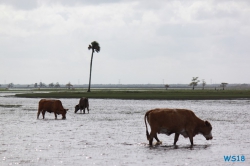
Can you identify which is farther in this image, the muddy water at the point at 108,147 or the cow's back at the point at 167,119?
the cow's back at the point at 167,119

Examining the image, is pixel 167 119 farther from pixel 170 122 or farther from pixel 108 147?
pixel 108 147

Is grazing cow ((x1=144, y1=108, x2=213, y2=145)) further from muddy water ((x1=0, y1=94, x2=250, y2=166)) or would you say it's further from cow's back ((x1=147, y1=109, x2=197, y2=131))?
muddy water ((x1=0, y1=94, x2=250, y2=166))

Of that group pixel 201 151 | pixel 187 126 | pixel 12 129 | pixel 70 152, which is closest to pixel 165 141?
pixel 187 126

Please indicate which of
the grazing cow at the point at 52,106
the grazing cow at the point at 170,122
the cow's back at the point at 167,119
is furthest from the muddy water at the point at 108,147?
the grazing cow at the point at 52,106

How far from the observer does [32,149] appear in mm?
19125

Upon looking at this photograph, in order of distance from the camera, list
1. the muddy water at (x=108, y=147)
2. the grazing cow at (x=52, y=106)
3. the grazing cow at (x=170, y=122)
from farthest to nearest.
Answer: the grazing cow at (x=52, y=106) < the grazing cow at (x=170, y=122) < the muddy water at (x=108, y=147)

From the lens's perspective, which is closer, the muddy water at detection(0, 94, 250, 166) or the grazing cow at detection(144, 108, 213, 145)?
the muddy water at detection(0, 94, 250, 166)

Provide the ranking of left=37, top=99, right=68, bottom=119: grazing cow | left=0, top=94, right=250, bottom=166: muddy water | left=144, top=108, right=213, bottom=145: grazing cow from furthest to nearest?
left=37, top=99, right=68, bottom=119: grazing cow → left=144, top=108, right=213, bottom=145: grazing cow → left=0, top=94, right=250, bottom=166: muddy water

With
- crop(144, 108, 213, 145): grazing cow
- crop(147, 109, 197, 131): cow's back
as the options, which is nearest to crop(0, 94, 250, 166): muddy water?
crop(144, 108, 213, 145): grazing cow

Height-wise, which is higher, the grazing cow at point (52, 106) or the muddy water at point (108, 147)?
the grazing cow at point (52, 106)

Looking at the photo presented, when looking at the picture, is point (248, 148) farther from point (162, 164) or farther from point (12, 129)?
point (12, 129)

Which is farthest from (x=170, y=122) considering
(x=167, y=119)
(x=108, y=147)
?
(x=108, y=147)

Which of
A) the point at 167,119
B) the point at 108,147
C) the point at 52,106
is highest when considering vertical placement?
the point at 167,119

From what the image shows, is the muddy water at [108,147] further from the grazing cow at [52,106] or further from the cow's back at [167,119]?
the grazing cow at [52,106]
